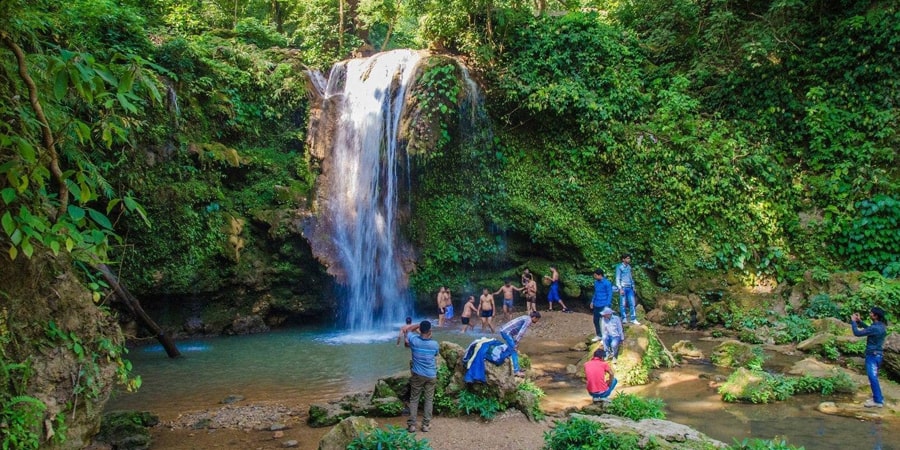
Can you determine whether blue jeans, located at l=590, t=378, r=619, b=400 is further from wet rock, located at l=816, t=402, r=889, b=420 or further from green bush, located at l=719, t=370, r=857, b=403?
wet rock, located at l=816, t=402, r=889, b=420

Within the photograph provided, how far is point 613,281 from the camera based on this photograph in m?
14.9

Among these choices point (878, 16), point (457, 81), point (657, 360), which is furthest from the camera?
point (457, 81)

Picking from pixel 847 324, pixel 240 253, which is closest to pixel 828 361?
pixel 847 324

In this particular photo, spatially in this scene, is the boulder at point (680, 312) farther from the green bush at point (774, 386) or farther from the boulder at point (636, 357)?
the green bush at point (774, 386)

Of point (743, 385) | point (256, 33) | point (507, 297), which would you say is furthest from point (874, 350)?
point (256, 33)

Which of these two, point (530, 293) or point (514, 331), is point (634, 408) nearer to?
point (514, 331)

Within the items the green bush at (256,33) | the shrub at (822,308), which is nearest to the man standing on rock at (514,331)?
the shrub at (822,308)

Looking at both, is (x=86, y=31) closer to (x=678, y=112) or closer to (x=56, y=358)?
(x=56, y=358)

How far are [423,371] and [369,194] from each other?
9.10 meters

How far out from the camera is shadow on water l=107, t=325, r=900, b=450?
689cm

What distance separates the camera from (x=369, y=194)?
15.3 m

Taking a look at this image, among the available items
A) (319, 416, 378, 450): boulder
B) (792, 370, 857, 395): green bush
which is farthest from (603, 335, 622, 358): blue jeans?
(319, 416, 378, 450): boulder

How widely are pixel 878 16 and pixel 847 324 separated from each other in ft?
27.7

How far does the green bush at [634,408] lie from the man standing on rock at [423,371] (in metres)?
2.46
